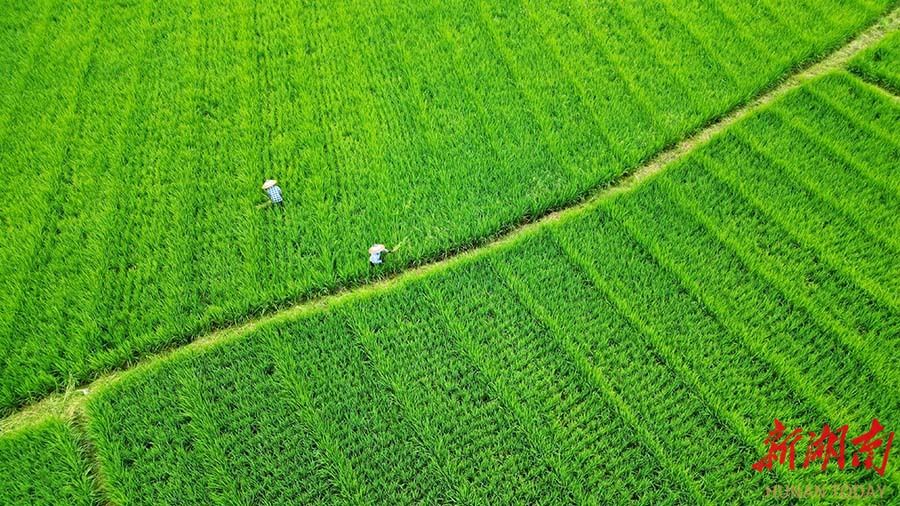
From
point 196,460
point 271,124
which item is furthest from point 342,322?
point 271,124

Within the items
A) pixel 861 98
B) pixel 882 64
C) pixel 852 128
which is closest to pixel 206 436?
pixel 852 128

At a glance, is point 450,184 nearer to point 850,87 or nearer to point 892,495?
point 892,495

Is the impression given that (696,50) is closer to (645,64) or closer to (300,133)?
(645,64)

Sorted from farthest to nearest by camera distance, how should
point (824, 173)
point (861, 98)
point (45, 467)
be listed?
point (861, 98)
point (824, 173)
point (45, 467)

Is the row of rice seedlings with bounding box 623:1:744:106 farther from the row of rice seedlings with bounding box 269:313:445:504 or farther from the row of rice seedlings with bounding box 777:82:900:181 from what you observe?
the row of rice seedlings with bounding box 269:313:445:504

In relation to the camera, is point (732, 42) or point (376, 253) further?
point (732, 42)

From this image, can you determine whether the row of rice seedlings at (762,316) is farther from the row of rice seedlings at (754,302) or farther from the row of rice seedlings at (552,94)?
the row of rice seedlings at (552,94)
